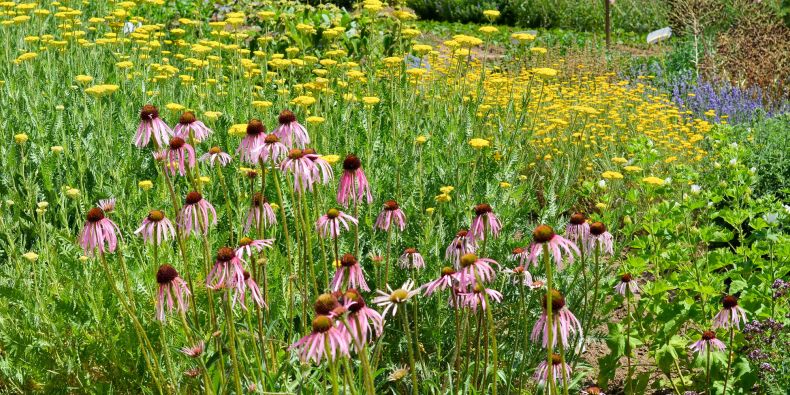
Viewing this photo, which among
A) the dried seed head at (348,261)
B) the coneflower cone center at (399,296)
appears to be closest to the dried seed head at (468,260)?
the coneflower cone center at (399,296)

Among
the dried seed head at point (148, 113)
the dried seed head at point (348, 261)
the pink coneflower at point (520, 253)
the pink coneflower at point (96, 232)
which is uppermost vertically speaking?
the dried seed head at point (148, 113)

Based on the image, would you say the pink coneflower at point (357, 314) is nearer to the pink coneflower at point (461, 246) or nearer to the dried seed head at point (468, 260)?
the dried seed head at point (468, 260)

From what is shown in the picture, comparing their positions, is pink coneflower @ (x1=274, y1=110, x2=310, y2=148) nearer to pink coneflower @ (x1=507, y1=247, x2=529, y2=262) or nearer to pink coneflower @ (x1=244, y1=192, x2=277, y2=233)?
pink coneflower @ (x1=244, y1=192, x2=277, y2=233)

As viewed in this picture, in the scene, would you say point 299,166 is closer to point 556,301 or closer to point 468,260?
point 468,260

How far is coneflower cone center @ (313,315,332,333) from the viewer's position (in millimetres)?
1359

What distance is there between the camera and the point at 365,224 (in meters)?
3.14

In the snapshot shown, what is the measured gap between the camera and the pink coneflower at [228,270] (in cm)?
173

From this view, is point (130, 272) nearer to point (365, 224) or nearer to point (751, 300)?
point (365, 224)

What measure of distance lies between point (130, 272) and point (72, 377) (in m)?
0.35

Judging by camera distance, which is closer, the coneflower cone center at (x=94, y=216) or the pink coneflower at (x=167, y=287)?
the pink coneflower at (x=167, y=287)

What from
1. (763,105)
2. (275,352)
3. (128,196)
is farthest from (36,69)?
(763,105)

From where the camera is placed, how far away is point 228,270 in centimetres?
174

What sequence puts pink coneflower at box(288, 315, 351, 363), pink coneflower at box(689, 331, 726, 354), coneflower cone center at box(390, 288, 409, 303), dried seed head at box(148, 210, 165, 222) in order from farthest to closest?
pink coneflower at box(689, 331, 726, 354) → dried seed head at box(148, 210, 165, 222) → coneflower cone center at box(390, 288, 409, 303) → pink coneflower at box(288, 315, 351, 363)

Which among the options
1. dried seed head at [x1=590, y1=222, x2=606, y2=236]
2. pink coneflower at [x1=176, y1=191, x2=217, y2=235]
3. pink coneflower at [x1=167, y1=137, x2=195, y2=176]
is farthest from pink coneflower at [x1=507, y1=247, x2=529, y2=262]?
pink coneflower at [x1=167, y1=137, x2=195, y2=176]
